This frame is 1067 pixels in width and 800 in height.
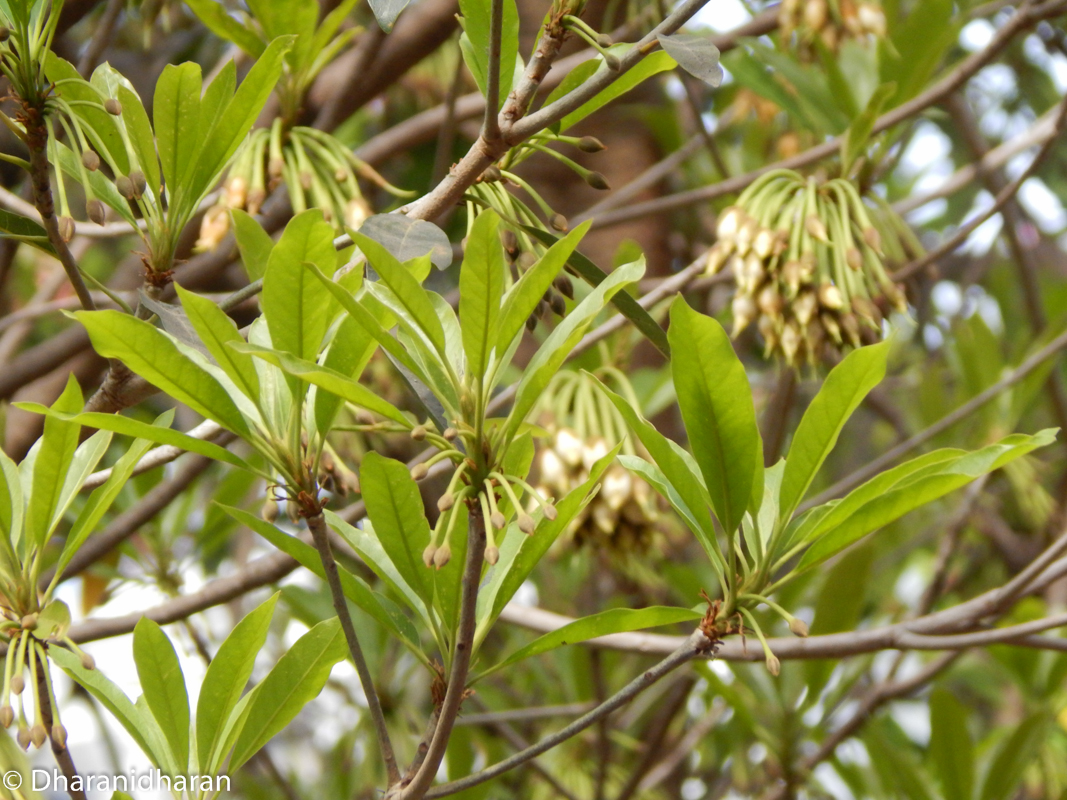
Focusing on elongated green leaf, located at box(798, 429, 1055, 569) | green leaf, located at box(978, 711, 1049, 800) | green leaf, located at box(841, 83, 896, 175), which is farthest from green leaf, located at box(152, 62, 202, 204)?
green leaf, located at box(978, 711, 1049, 800)

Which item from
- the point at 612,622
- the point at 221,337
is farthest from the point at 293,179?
the point at 612,622

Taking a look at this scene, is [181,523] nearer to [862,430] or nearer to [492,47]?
[492,47]

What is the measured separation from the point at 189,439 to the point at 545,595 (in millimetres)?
1612

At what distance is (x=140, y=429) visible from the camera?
59 cm

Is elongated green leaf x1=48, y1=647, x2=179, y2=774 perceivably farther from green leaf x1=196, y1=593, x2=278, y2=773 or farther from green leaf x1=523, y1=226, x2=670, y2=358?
green leaf x1=523, y1=226, x2=670, y2=358

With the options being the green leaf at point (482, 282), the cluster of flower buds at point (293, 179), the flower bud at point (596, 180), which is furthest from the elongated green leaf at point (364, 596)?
the cluster of flower buds at point (293, 179)

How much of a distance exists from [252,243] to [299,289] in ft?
0.53

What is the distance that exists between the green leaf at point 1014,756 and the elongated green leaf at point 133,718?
1196 millimetres

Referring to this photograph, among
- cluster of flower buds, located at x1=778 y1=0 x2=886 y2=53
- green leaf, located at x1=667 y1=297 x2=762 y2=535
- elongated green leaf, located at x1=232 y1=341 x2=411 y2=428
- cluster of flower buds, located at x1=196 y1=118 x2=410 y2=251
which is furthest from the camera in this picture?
cluster of flower buds, located at x1=778 y1=0 x2=886 y2=53

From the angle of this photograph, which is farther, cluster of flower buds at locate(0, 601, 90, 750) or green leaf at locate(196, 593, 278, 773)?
green leaf at locate(196, 593, 278, 773)

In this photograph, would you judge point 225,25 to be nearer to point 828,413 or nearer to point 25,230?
point 25,230

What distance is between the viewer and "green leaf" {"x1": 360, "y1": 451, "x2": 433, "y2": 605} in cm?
63

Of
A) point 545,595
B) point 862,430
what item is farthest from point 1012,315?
point 545,595

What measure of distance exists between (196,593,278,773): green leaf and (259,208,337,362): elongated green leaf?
208 millimetres
